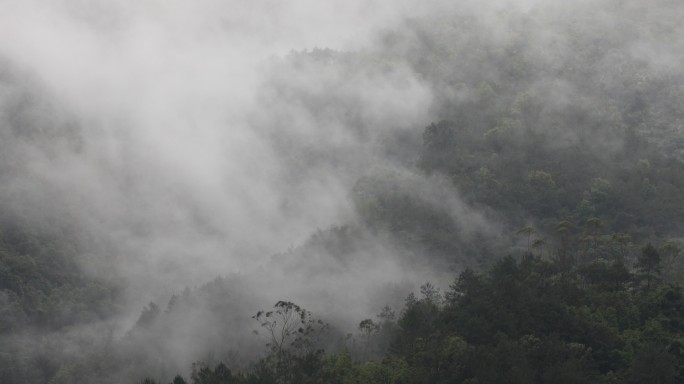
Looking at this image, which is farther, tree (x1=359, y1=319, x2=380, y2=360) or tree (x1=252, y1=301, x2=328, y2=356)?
tree (x1=359, y1=319, x2=380, y2=360)

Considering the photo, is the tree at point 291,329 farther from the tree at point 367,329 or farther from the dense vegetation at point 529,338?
the tree at point 367,329

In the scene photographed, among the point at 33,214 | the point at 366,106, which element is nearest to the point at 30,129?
the point at 33,214

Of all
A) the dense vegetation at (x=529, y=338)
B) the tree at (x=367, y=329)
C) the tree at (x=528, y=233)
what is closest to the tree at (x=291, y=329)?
the dense vegetation at (x=529, y=338)

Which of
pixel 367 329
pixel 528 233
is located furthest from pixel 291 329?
pixel 528 233

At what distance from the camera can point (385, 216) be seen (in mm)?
107500

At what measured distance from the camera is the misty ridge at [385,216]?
59.8 meters

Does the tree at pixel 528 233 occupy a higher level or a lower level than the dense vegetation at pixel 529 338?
higher

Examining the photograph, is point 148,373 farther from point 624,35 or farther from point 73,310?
point 624,35

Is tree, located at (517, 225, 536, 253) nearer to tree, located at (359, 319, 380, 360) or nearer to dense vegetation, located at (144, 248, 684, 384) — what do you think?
dense vegetation, located at (144, 248, 684, 384)

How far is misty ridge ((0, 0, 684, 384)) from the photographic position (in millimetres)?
59750

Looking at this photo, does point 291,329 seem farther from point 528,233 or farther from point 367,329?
point 528,233

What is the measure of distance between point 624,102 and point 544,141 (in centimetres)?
2237

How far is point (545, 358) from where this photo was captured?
171 feet

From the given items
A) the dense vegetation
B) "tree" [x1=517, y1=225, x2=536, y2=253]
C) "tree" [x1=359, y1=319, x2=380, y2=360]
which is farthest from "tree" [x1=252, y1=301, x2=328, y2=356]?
"tree" [x1=517, y1=225, x2=536, y2=253]
